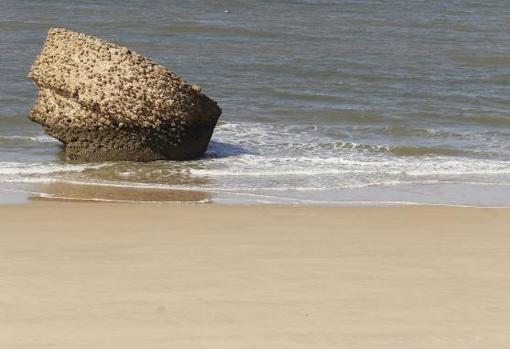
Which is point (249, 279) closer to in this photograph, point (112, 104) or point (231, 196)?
point (231, 196)

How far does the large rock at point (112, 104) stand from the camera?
12.2 m

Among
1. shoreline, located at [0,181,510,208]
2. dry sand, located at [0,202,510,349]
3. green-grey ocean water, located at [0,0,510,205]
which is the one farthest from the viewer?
green-grey ocean water, located at [0,0,510,205]

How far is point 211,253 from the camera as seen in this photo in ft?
27.1

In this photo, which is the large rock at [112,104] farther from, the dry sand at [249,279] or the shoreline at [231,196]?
the dry sand at [249,279]

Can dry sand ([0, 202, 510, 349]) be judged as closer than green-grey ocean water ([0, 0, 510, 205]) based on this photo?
Yes

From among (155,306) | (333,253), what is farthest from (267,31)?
(155,306)

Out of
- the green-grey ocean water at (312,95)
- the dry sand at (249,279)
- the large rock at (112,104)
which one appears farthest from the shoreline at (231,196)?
the large rock at (112,104)

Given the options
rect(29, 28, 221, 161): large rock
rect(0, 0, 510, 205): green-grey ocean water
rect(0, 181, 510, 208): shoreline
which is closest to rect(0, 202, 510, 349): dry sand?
rect(0, 181, 510, 208): shoreline

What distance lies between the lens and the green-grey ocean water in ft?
39.9

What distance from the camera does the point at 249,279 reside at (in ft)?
24.4

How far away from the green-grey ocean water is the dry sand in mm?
1442

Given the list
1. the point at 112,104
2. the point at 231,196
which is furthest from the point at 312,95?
the point at 231,196

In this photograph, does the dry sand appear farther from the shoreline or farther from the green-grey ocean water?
the green-grey ocean water

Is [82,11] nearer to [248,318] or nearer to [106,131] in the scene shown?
[106,131]
